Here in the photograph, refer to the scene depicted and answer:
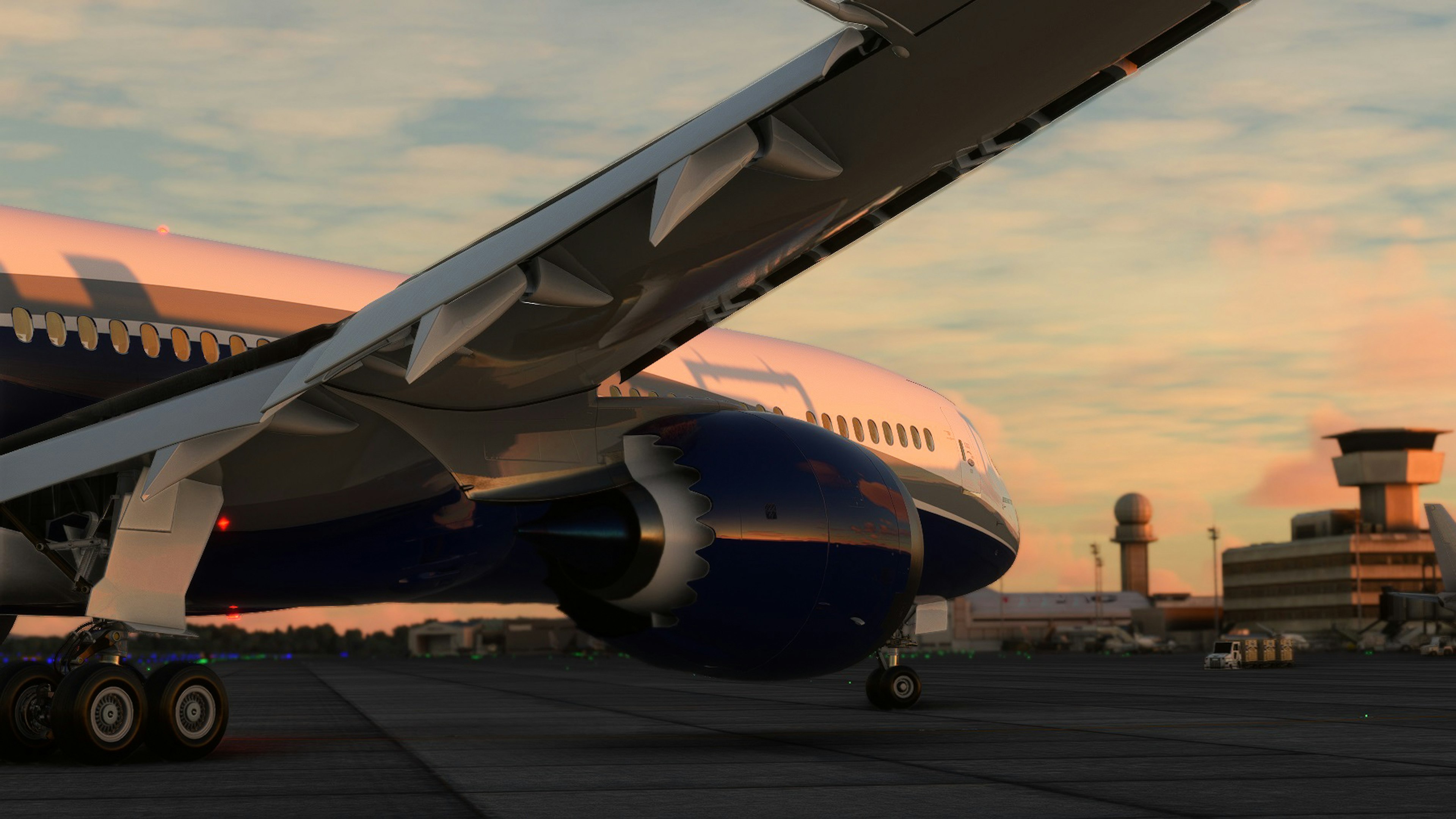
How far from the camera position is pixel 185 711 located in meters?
9.73

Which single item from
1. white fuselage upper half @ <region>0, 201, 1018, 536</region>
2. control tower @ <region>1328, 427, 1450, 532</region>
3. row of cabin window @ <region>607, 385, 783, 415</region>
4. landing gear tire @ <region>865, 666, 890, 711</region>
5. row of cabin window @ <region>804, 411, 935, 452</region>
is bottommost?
landing gear tire @ <region>865, 666, 890, 711</region>

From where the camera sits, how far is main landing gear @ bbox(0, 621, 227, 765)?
924cm

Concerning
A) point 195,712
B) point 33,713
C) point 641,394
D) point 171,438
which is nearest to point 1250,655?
point 641,394

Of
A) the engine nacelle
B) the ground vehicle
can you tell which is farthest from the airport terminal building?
the engine nacelle

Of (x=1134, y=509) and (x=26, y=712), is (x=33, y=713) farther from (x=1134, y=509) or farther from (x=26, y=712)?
(x=1134, y=509)

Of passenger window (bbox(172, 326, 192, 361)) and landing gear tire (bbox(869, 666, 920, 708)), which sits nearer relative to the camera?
passenger window (bbox(172, 326, 192, 361))

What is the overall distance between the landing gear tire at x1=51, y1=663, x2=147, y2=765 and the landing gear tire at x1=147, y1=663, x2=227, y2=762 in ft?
0.40

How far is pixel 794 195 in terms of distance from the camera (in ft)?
26.1

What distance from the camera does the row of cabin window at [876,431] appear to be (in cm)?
1628

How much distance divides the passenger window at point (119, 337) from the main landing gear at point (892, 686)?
914 centimetres

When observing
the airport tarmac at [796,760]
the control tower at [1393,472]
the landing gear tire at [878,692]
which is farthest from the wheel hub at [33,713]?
the control tower at [1393,472]

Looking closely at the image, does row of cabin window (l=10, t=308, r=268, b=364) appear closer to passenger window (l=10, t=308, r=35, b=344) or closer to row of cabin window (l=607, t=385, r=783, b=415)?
passenger window (l=10, t=308, r=35, b=344)

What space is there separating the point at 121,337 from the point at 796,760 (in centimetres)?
628

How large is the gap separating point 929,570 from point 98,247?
31.3ft
